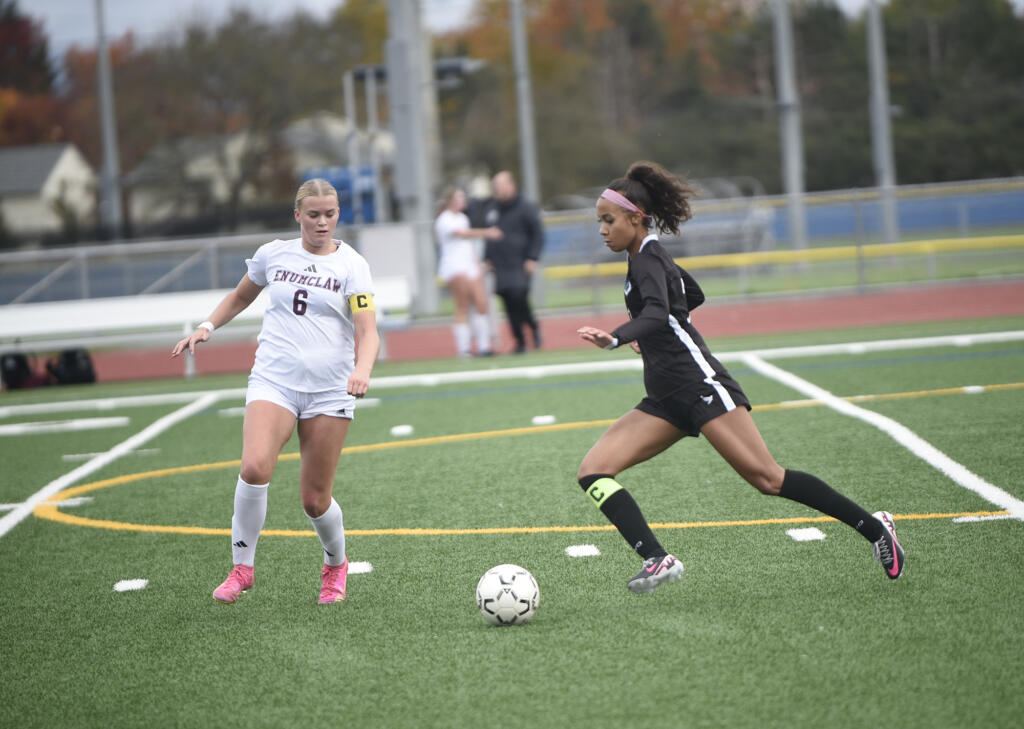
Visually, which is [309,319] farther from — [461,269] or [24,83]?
[24,83]

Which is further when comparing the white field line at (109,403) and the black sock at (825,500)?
the white field line at (109,403)

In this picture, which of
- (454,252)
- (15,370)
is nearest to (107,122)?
(15,370)

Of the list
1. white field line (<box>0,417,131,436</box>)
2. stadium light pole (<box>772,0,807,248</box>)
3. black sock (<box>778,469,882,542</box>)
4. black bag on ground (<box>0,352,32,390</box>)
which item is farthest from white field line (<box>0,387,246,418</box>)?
stadium light pole (<box>772,0,807,248</box>)

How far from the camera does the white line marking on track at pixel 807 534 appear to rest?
6051mm

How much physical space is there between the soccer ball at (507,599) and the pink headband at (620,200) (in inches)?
64.7

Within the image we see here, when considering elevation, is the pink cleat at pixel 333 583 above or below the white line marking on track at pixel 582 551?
above

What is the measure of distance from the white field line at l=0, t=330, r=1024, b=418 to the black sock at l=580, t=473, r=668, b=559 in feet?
25.5

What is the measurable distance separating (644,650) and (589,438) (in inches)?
187

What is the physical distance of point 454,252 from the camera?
14.9 meters

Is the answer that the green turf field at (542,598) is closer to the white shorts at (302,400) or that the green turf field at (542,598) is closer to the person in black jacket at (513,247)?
the white shorts at (302,400)

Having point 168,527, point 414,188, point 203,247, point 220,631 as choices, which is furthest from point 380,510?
point 414,188

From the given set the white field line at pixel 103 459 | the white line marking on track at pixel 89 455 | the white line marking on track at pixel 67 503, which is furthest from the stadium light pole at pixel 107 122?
the white line marking on track at pixel 67 503

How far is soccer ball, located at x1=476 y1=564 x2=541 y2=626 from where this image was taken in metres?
4.96

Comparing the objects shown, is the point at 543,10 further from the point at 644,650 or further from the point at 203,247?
the point at 644,650
